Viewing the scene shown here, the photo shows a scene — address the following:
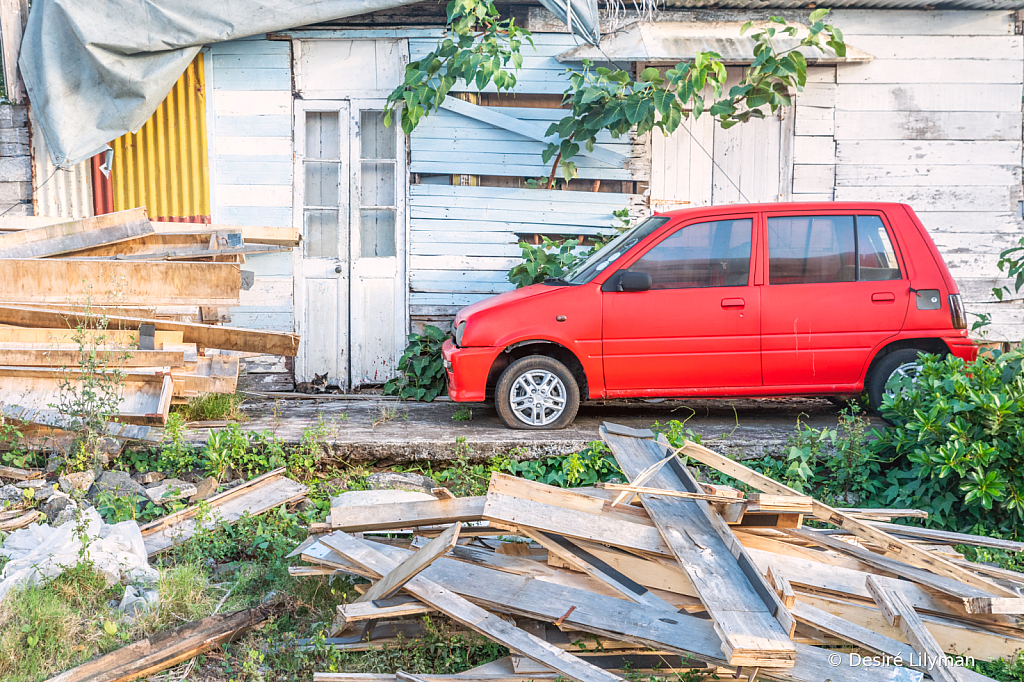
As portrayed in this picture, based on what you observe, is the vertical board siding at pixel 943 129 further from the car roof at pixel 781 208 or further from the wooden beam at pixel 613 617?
the wooden beam at pixel 613 617

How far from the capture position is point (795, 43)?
24.3 feet

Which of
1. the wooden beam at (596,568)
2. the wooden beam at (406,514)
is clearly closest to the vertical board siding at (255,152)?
the wooden beam at (406,514)

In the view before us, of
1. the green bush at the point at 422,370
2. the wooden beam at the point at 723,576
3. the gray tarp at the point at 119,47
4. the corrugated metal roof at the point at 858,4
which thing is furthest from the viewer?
the corrugated metal roof at the point at 858,4

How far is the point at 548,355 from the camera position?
5770mm

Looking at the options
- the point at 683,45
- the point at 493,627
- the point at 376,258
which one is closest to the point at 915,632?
the point at 493,627

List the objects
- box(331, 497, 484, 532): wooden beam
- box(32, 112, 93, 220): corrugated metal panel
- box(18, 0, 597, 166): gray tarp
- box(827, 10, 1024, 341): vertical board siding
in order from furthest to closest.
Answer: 1. box(827, 10, 1024, 341): vertical board siding
2. box(32, 112, 93, 220): corrugated metal panel
3. box(18, 0, 597, 166): gray tarp
4. box(331, 497, 484, 532): wooden beam

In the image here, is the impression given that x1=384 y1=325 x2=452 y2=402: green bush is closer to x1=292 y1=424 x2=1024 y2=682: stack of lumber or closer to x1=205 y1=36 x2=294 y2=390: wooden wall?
x1=205 y1=36 x2=294 y2=390: wooden wall

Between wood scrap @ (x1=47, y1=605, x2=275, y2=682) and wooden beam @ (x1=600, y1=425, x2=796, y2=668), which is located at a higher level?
wooden beam @ (x1=600, y1=425, x2=796, y2=668)

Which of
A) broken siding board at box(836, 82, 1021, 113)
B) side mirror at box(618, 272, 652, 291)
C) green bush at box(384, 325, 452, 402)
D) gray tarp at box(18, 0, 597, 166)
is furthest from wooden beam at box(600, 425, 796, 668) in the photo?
broken siding board at box(836, 82, 1021, 113)

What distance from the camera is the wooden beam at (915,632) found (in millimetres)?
2451

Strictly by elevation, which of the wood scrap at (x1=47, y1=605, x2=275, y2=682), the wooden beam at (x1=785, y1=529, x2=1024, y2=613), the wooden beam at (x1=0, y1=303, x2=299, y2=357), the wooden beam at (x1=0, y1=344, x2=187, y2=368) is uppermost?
the wooden beam at (x1=0, y1=303, x2=299, y2=357)

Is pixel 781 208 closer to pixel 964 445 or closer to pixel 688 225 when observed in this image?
pixel 688 225

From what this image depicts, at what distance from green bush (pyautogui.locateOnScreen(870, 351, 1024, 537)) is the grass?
4888mm

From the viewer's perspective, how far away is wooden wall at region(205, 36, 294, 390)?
750 centimetres
